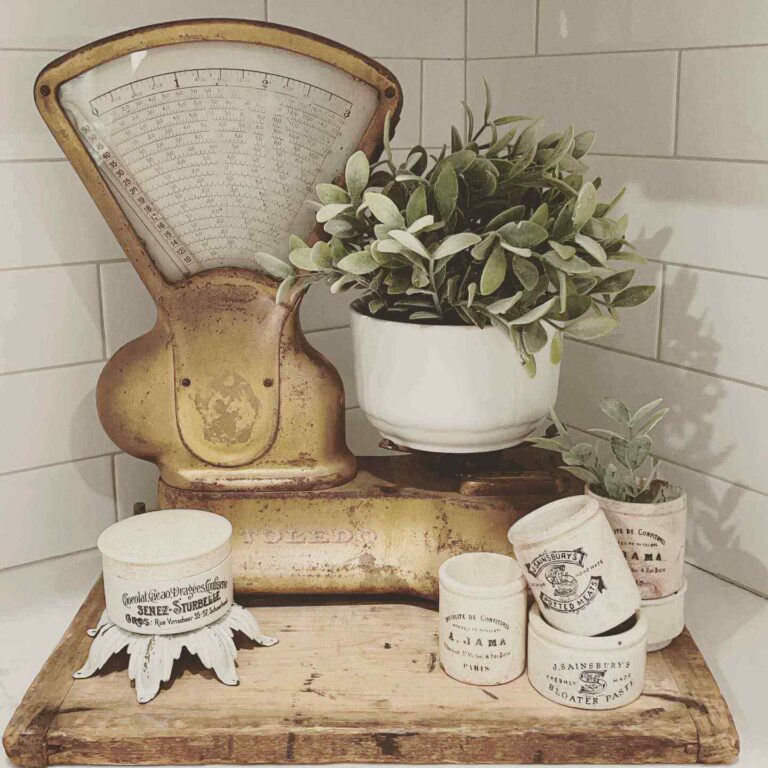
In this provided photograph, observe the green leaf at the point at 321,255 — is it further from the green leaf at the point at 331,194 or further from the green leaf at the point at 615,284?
the green leaf at the point at 615,284

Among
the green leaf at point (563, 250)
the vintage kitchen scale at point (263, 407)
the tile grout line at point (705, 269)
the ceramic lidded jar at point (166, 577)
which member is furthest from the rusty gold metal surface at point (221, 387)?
the tile grout line at point (705, 269)

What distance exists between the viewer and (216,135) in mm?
812

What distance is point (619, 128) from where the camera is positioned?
3.35ft

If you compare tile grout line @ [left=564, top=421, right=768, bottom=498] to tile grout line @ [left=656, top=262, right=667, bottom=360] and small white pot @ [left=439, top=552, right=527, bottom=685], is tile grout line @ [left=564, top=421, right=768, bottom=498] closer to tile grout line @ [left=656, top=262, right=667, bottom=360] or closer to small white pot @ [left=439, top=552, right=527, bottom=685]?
tile grout line @ [left=656, top=262, right=667, bottom=360]

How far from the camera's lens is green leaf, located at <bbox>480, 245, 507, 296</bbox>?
719mm

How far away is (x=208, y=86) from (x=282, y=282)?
169mm

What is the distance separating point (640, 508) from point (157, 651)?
1.27ft

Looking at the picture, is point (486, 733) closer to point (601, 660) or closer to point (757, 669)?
point (601, 660)

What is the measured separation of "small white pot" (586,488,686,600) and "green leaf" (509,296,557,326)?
0.16 meters

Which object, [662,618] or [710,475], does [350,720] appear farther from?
[710,475]

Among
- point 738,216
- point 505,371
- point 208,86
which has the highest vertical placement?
point 208,86

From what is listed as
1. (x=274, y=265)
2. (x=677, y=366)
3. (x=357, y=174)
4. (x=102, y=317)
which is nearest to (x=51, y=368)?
(x=102, y=317)

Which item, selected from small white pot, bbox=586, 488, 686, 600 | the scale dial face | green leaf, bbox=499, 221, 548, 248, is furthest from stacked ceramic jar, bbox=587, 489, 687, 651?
the scale dial face

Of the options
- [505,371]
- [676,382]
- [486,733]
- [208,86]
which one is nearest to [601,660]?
[486,733]
